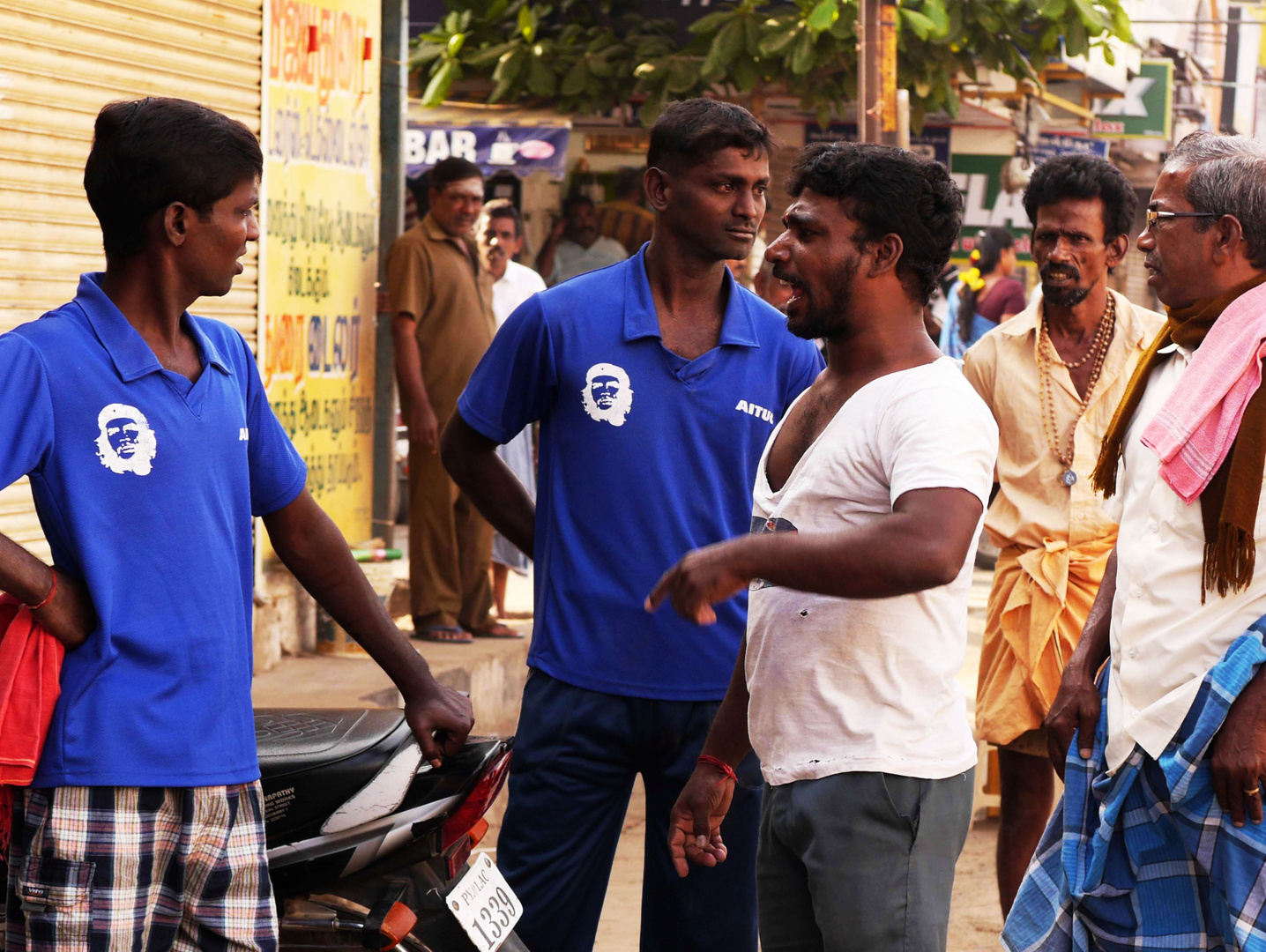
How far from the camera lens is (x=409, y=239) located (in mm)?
7461

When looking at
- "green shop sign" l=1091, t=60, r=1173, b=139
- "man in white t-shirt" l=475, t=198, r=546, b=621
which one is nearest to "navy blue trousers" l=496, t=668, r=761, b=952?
"man in white t-shirt" l=475, t=198, r=546, b=621

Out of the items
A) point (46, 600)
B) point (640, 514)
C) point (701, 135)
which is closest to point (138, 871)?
point (46, 600)

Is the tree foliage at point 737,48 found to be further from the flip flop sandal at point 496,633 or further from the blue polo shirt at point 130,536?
the blue polo shirt at point 130,536

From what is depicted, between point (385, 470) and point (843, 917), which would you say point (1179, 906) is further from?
point (385, 470)

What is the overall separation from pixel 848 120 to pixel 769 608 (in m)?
12.9

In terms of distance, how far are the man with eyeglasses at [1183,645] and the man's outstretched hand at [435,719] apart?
1273mm

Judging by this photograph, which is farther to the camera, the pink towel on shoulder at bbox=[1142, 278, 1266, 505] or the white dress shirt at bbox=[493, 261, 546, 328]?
the white dress shirt at bbox=[493, 261, 546, 328]

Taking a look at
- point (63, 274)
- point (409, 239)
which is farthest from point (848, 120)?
point (63, 274)

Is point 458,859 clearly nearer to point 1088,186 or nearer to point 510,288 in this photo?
point 1088,186

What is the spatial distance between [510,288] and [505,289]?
5 cm

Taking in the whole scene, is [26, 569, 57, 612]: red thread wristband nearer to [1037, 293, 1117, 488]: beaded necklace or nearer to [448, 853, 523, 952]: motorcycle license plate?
[448, 853, 523, 952]: motorcycle license plate

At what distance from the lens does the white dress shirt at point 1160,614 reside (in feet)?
9.91

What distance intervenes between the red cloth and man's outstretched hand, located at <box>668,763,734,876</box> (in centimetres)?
113

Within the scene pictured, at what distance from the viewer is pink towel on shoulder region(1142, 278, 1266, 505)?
9.82 feet
